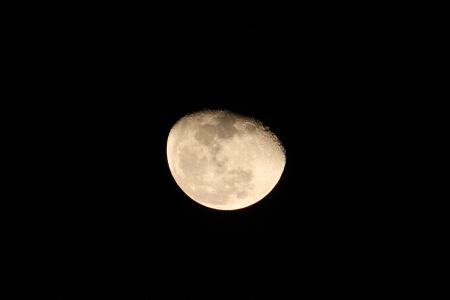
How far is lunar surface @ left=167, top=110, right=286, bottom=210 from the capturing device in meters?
3.05

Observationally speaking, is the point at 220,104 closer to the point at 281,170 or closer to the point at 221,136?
the point at 221,136

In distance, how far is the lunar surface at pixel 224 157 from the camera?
305 centimetres

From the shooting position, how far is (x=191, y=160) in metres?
3.19

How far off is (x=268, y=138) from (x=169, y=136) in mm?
1023

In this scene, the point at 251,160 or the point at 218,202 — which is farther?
the point at 218,202

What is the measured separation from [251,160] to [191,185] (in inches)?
26.1

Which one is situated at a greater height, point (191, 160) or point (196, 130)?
point (196, 130)

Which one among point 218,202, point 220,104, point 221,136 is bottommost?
point 218,202

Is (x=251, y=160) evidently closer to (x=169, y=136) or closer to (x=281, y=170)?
(x=281, y=170)

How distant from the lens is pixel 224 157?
120 inches

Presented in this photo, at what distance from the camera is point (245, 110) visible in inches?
118

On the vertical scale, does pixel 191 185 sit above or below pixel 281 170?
below

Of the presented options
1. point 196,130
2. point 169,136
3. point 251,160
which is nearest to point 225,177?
point 251,160

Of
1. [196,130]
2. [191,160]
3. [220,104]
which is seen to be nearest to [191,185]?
[191,160]
